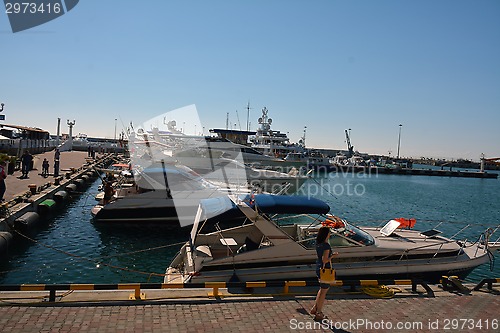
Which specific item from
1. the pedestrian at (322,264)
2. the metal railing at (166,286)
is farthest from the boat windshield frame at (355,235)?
the pedestrian at (322,264)

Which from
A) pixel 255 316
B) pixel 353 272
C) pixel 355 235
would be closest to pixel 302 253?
pixel 353 272

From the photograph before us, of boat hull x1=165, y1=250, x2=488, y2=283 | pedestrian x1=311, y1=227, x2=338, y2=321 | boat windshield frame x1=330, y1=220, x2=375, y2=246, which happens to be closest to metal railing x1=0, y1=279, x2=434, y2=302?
pedestrian x1=311, y1=227, x2=338, y2=321

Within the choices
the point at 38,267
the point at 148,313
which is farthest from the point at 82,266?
the point at 148,313

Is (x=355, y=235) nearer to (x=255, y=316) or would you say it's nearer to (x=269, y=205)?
(x=269, y=205)

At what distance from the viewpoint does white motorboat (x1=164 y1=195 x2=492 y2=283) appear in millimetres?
10250

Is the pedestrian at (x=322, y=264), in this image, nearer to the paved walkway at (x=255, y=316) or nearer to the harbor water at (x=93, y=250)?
the paved walkway at (x=255, y=316)

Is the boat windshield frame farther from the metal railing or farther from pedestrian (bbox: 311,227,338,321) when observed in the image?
pedestrian (bbox: 311,227,338,321)

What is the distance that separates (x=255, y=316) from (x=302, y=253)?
3.79m

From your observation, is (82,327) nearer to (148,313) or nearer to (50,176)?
(148,313)

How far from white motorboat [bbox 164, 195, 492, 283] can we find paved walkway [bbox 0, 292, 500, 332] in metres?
2.45

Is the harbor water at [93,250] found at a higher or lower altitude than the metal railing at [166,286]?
lower

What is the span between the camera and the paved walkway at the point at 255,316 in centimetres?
628

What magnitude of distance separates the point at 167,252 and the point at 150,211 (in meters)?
3.85

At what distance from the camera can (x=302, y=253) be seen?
10414 mm
